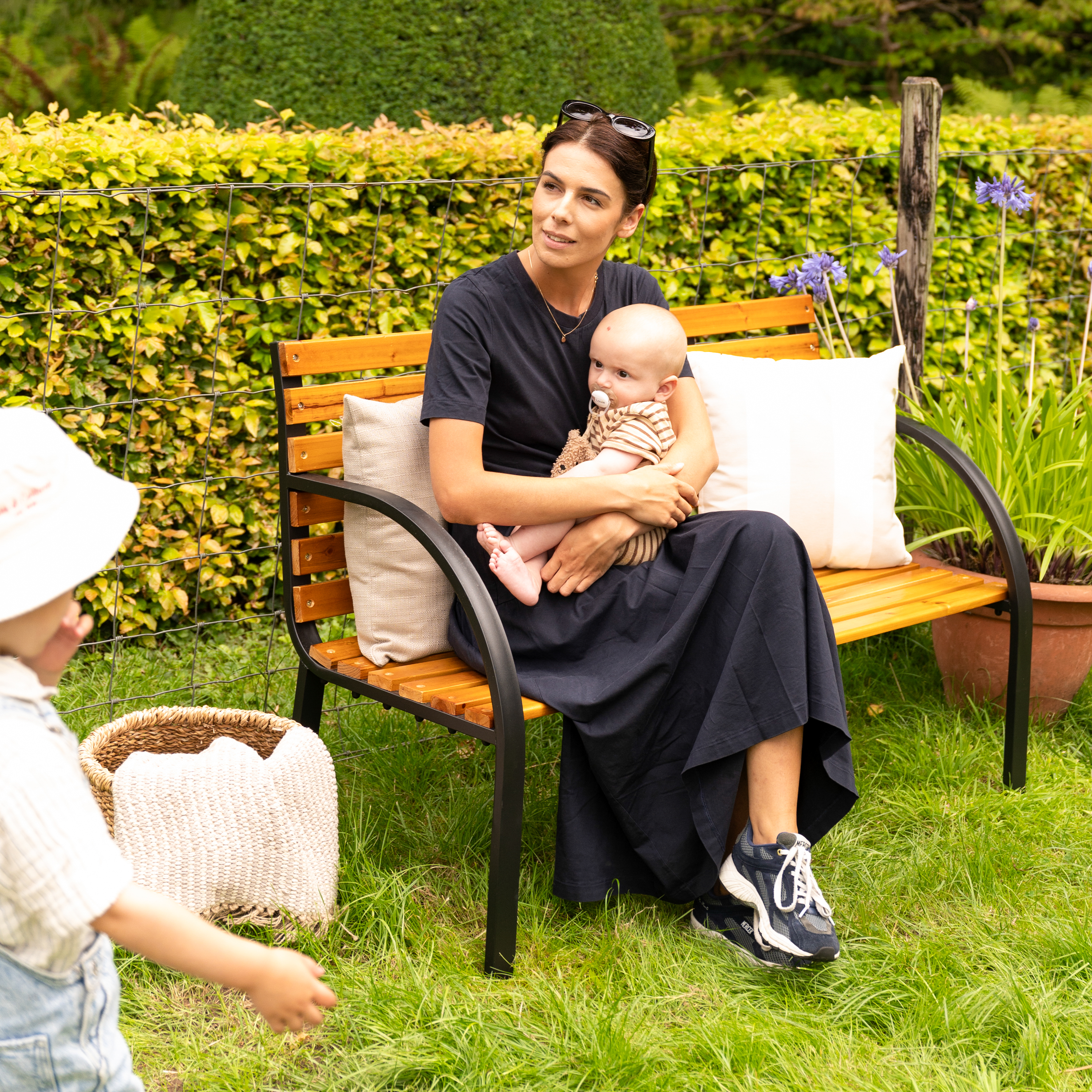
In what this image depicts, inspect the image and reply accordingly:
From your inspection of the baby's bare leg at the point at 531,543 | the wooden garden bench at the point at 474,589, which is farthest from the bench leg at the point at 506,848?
the baby's bare leg at the point at 531,543

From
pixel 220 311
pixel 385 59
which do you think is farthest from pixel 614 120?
pixel 385 59

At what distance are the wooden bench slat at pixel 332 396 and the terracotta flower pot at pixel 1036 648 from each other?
58.8 inches

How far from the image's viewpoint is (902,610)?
9.20 feet

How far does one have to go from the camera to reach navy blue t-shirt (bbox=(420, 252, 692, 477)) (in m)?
2.40

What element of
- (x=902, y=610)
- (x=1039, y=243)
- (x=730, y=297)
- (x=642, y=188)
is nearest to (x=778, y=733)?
(x=902, y=610)

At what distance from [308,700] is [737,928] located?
105cm

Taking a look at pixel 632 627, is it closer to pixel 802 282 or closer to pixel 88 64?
pixel 802 282

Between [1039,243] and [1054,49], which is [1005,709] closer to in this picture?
[1039,243]

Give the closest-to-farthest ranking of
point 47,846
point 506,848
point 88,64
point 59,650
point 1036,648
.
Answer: point 47,846
point 59,650
point 506,848
point 1036,648
point 88,64

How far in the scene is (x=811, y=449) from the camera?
9.87ft

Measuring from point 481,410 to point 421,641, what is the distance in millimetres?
519

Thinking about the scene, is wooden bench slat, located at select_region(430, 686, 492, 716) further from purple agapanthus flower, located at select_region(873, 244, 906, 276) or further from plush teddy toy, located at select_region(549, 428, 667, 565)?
purple agapanthus flower, located at select_region(873, 244, 906, 276)

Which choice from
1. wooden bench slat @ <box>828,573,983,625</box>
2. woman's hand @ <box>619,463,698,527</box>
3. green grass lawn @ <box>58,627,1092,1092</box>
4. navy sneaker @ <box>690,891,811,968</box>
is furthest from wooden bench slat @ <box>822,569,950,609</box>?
navy sneaker @ <box>690,891,811,968</box>

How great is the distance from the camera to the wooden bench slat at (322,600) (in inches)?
105
